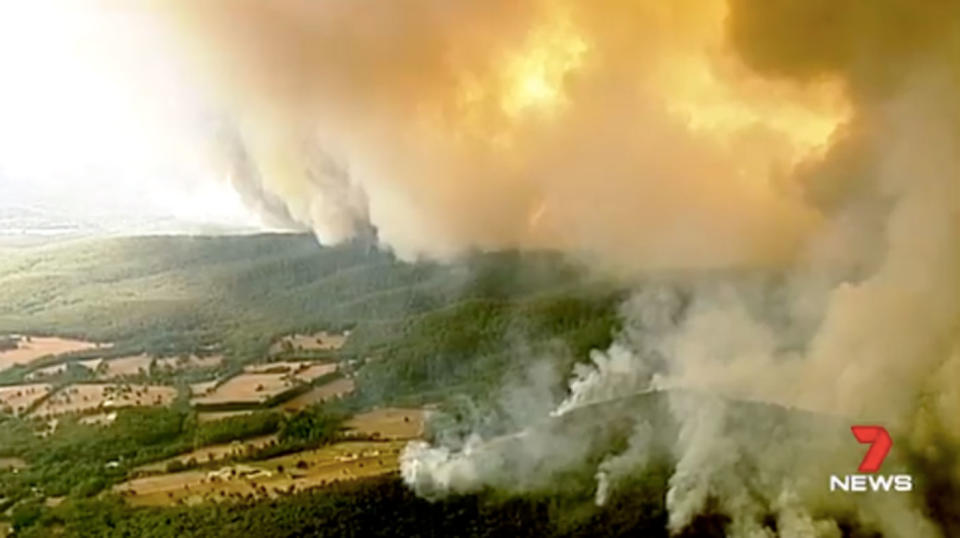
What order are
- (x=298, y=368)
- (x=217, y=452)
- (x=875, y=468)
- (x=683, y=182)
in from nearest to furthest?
(x=875, y=468) → (x=217, y=452) → (x=298, y=368) → (x=683, y=182)

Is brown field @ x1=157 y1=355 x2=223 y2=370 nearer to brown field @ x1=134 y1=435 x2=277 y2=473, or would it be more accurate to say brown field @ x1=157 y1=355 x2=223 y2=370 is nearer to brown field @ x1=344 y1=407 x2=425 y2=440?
brown field @ x1=134 y1=435 x2=277 y2=473

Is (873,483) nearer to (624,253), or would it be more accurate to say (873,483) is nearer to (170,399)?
(624,253)

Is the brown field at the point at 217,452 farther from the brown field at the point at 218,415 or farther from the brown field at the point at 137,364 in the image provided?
the brown field at the point at 137,364

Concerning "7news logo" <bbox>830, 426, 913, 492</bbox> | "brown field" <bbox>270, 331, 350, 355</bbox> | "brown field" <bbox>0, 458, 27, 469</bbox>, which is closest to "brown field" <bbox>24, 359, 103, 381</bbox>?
"brown field" <bbox>0, 458, 27, 469</bbox>

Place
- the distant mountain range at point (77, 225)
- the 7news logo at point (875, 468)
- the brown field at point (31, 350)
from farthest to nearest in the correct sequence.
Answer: the distant mountain range at point (77, 225) → the brown field at point (31, 350) → the 7news logo at point (875, 468)

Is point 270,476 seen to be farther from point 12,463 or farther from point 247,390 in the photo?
point 12,463

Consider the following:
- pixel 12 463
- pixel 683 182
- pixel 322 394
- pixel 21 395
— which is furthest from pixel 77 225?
pixel 683 182

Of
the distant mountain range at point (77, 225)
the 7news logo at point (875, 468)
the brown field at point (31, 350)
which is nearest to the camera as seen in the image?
the 7news logo at point (875, 468)

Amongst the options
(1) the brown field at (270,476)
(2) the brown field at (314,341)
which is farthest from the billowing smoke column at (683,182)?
(2) the brown field at (314,341)
